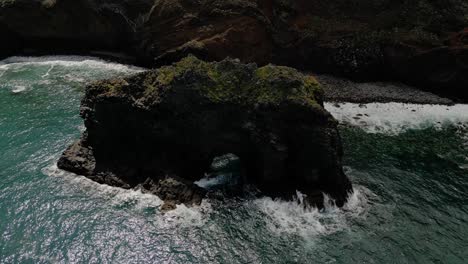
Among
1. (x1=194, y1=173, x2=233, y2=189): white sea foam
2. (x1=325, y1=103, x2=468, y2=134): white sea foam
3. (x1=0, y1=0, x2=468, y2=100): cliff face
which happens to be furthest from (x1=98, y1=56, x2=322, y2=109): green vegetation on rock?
(x1=0, y1=0, x2=468, y2=100): cliff face

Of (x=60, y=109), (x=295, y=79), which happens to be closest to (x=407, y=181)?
(x=295, y=79)

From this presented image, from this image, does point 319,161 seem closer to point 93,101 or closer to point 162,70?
point 162,70

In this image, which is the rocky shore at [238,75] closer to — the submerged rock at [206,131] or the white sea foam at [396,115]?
Result: the submerged rock at [206,131]

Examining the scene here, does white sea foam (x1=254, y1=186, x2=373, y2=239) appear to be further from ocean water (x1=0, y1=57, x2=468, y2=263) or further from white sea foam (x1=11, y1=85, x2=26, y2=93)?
white sea foam (x1=11, y1=85, x2=26, y2=93)

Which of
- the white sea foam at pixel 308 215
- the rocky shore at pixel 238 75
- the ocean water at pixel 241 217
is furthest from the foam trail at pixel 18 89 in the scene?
the white sea foam at pixel 308 215

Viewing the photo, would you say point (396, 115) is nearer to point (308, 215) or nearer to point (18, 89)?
point (308, 215)
